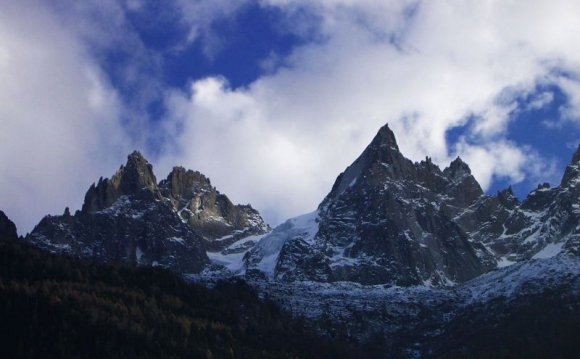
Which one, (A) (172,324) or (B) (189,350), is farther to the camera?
(A) (172,324)

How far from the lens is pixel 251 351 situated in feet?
641

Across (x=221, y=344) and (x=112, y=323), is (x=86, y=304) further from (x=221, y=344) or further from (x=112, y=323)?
(x=221, y=344)

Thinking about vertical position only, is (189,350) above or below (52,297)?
below

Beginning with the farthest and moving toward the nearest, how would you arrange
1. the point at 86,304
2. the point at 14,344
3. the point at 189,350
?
the point at 86,304 < the point at 189,350 < the point at 14,344

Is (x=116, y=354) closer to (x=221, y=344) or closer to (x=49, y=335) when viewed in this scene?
(x=49, y=335)

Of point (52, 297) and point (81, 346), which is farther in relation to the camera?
point (52, 297)

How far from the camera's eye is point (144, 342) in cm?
18338

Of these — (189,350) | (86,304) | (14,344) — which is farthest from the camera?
(86,304)

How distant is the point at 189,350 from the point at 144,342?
8657mm

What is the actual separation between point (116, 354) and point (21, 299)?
87.3 feet

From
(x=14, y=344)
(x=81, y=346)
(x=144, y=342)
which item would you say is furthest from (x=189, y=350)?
(x=14, y=344)

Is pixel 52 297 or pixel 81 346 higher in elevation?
pixel 52 297

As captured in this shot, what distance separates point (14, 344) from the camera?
560 feet

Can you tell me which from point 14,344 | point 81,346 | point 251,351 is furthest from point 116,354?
point 251,351
